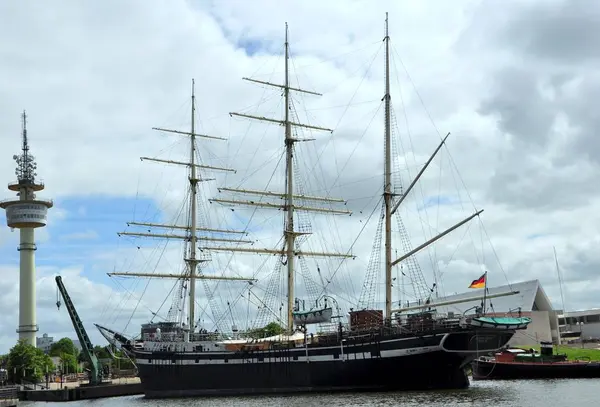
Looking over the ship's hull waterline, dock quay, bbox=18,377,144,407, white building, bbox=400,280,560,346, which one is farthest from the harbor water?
white building, bbox=400,280,560,346

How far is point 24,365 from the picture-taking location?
94500mm

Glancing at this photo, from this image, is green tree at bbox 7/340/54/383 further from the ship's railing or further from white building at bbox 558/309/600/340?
white building at bbox 558/309/600/340

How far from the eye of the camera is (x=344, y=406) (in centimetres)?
4306

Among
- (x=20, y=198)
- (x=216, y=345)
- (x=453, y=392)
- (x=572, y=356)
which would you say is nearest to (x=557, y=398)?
(x=453, y=392)

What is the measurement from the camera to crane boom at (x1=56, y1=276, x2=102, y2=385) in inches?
3142

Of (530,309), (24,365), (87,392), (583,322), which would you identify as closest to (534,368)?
(530,309)

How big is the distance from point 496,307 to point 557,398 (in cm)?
5476

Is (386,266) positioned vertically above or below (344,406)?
above

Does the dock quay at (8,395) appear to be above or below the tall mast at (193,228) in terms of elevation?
below

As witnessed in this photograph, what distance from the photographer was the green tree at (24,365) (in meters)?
94.4

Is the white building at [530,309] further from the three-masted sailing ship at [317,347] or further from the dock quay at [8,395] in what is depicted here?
the dock quay at [8,395]

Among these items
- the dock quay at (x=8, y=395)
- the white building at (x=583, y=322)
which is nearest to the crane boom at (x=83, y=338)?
the dock quay at (x=8, y=395)

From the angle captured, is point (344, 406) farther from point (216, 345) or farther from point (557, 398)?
point (216, 345)

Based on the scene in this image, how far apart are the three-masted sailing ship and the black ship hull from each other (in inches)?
343
